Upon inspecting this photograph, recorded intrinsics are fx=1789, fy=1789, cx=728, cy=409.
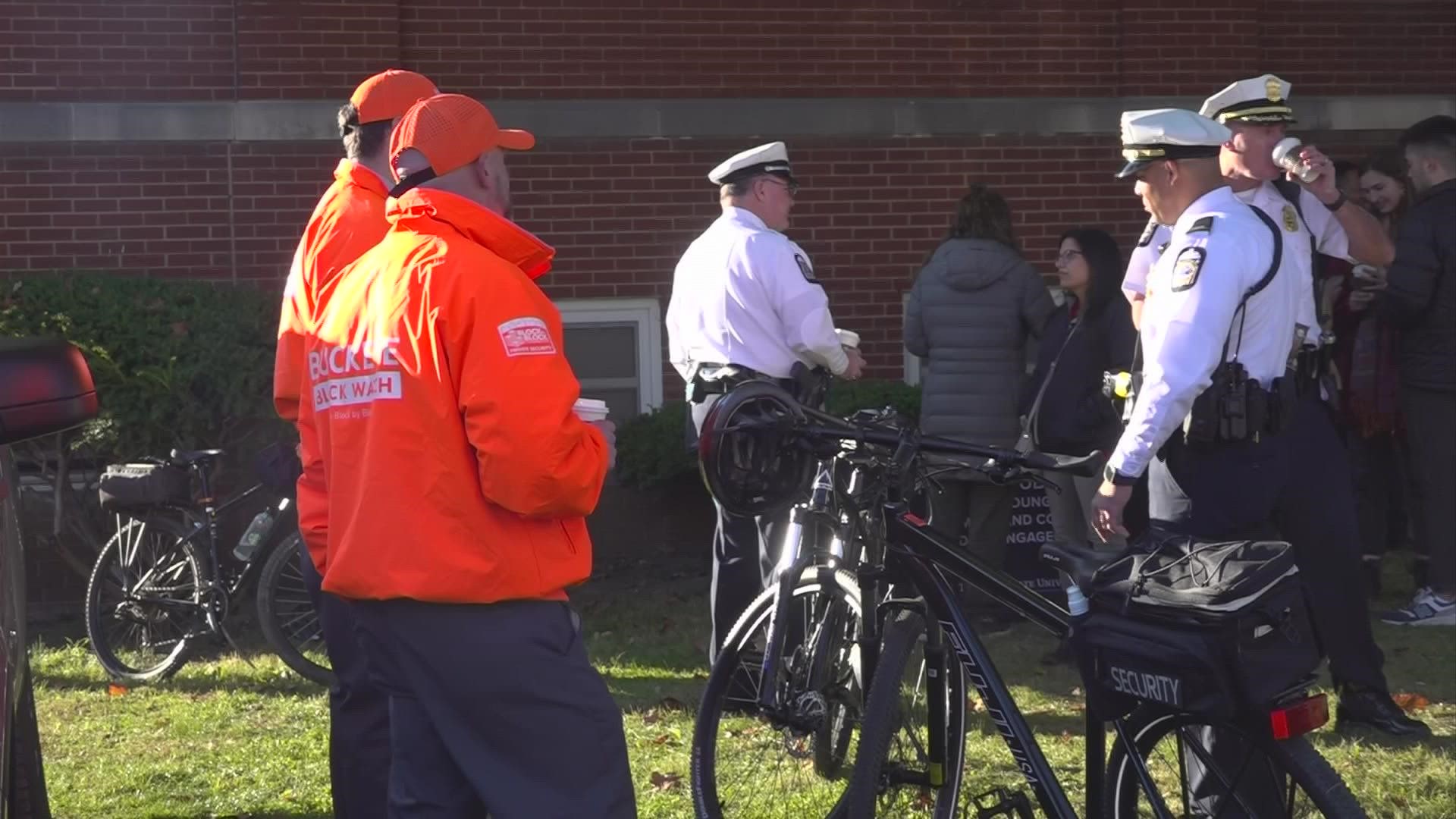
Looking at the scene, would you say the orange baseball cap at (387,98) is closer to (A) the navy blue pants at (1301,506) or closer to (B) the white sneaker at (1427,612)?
(A) the navy blue pants at (1301,506)

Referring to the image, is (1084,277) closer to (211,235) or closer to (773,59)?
(773,59)

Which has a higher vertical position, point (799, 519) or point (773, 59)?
point (773, 59)

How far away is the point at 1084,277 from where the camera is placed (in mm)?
7230

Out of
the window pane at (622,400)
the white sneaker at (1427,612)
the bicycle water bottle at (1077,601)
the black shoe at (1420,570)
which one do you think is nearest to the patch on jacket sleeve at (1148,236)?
the bicycle water bottle at (1077,601)

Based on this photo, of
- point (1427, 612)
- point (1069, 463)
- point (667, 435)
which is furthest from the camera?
point (667, 435)

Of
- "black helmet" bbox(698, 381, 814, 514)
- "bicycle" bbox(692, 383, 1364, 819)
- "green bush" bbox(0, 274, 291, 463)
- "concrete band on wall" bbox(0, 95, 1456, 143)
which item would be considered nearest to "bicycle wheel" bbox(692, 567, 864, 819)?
"bicycle" bbox(692, 383, 1364, 819)

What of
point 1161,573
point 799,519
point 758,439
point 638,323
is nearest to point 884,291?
point 638,323

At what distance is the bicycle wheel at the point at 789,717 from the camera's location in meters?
4.79

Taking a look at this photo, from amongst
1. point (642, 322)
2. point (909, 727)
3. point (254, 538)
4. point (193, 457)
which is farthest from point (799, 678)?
point (642, 322)

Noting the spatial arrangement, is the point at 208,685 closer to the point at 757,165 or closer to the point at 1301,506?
the point at 757,165

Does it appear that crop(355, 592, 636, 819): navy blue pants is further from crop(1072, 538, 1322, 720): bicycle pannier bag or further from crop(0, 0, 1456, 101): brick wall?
crop(0, 0, 1456, 101): brick wall

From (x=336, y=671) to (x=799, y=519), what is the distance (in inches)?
63.0

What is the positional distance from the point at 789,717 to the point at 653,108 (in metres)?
5.66

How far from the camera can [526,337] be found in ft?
10.7
